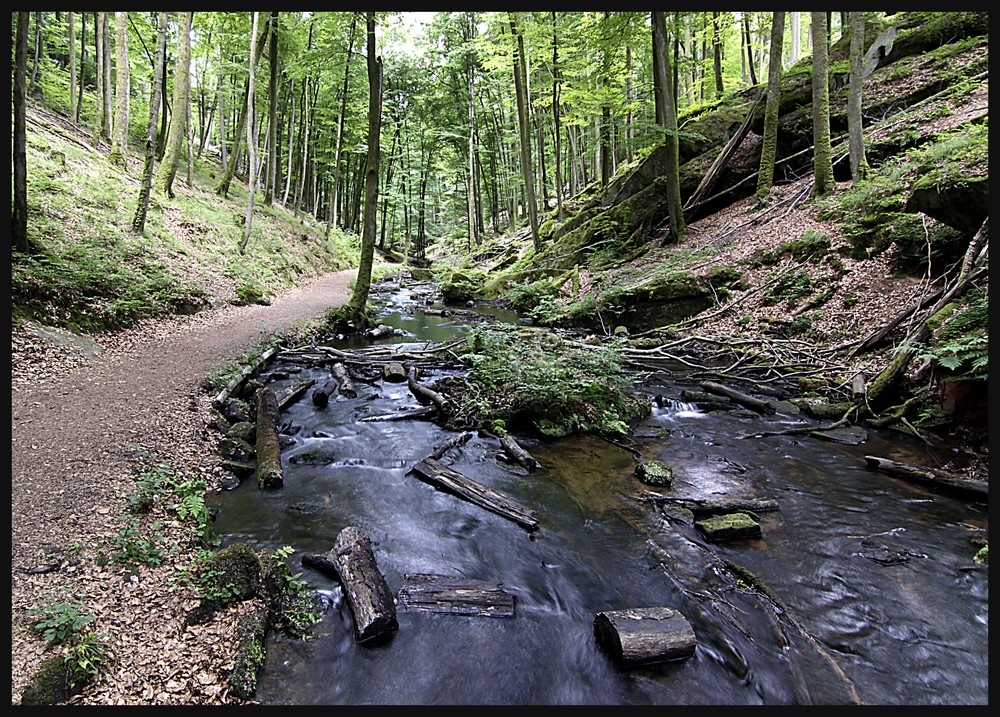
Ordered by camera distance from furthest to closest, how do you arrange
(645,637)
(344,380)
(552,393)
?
(344,380), (552,393), (645,637)

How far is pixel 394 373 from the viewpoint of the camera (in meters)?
9.80

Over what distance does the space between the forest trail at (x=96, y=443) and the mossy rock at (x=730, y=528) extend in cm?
466

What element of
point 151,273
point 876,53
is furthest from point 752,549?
point 876,53

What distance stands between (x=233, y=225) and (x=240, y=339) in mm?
11629

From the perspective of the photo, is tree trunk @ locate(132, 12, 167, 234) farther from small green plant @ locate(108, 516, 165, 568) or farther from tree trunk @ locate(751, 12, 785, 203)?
tree trunk @ locate(751, 12, 785, 203)

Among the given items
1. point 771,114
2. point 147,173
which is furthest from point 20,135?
point 771,114

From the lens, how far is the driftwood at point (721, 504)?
210 inches

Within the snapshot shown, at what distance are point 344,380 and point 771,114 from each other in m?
14.9

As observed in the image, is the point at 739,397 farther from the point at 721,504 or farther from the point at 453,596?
the point at 453,596

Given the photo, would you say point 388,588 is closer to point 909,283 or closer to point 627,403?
point 627,403

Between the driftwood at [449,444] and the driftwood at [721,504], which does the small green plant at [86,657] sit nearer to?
the driftwood at [449,444]

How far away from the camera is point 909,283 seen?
8.96 m

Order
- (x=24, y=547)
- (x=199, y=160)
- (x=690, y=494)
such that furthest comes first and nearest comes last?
(x=199, y=160) → (x=690, y=494) → (x=24, y=547)

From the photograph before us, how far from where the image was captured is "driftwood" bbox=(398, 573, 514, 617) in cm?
399
